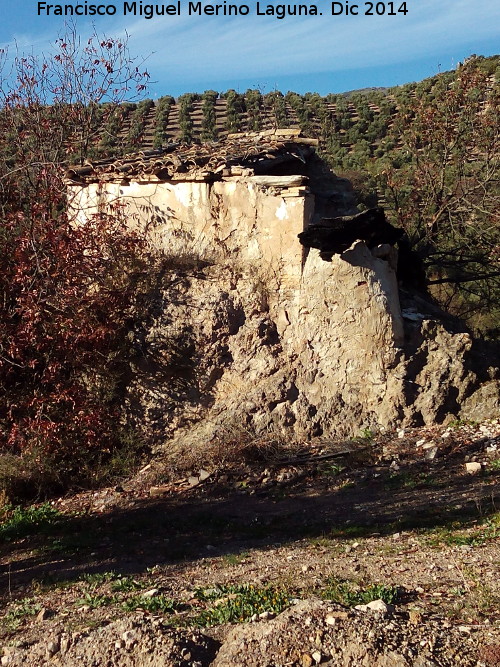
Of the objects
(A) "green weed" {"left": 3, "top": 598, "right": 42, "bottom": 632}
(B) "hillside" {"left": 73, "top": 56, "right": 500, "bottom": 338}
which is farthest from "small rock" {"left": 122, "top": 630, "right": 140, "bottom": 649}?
(B) "hillside" {"left": 73, "top": 56, "right": 500, "bottom": 338}

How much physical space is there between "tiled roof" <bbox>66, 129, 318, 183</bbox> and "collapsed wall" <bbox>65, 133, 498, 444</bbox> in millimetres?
38

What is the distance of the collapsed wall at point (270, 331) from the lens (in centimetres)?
947

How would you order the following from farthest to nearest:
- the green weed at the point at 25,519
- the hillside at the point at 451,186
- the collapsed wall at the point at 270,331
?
the hillside at the point at 451,186 < the collapsed wall at the point at 270,331 < the green weed at the point at 25,519

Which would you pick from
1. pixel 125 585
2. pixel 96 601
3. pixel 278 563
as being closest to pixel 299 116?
pixel 278 563

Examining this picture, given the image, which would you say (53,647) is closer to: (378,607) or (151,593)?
(151,593)

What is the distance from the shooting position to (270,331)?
9.88 meters

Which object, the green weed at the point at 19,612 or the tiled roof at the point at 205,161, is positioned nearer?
the green weed at the point at 19,612

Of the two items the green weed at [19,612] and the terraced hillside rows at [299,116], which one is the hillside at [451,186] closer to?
the terraced hillside rows at [299,116]

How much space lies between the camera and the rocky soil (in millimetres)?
4434

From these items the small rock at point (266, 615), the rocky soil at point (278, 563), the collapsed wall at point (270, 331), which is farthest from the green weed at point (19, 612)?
the collapsed wall at point (270, 331)

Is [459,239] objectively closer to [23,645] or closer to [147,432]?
[147,432]

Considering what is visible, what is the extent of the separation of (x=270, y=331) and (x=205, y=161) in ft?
8.44

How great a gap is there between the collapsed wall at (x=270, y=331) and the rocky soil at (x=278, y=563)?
20.3 inches

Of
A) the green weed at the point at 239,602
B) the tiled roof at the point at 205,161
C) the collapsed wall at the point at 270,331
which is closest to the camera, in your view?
the green weed at the point at 239,602
